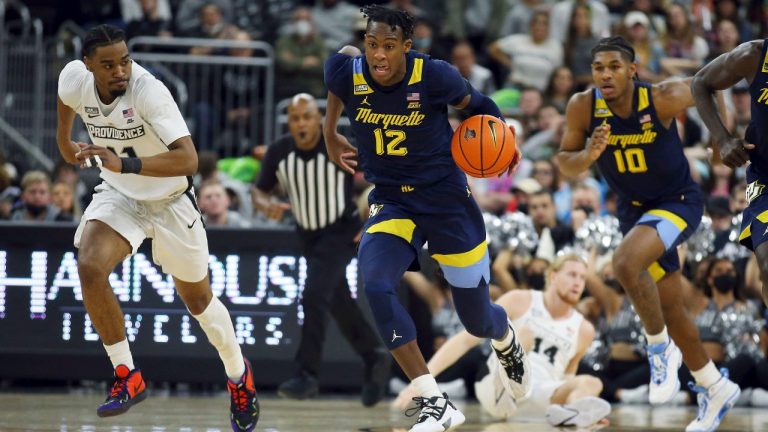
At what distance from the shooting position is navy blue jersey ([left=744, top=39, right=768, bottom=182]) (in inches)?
281

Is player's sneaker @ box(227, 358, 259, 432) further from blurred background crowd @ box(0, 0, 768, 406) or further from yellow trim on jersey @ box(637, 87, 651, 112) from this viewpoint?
blurred background crowd @ box(0, 0, 768, 406)

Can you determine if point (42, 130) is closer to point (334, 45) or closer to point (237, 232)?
point (334, 45)

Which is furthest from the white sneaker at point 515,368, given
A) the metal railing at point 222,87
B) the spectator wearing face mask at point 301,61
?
the spectator wearing face mask at point 301,61

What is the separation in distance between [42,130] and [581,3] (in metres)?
6.44

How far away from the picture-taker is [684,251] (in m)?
11.5

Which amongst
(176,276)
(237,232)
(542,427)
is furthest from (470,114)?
(237,232)

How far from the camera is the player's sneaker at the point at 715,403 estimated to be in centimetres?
859

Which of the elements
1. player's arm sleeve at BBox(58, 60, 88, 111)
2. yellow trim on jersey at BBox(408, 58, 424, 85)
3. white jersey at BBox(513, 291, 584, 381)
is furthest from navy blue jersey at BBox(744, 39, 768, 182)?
player's arm sleeve at BBox(58, 60, 88, 111)

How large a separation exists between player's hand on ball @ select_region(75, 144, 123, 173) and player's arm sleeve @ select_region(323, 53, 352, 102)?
4.21 ft

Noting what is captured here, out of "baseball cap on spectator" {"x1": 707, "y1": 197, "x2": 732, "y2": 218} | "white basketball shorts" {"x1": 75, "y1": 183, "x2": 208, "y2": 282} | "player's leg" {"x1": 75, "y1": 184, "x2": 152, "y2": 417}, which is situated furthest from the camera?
"baseball cap on spectator" {"x1": 707, "y1": 197, "x2": 732, "y2": 218}

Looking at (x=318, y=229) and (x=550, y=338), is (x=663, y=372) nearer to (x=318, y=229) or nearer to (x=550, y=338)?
(x=550, y=338)

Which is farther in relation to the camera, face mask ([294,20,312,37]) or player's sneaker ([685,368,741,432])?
face mask ([294,20,312,37])

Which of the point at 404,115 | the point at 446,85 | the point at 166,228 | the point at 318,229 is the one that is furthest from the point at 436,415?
the point at 318,229

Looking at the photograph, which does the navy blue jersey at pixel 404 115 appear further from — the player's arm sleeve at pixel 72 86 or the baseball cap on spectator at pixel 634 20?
the baseball cap on spectator at pixel 634 20
